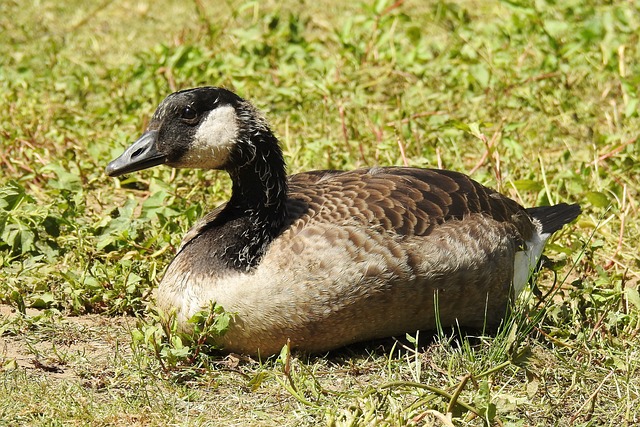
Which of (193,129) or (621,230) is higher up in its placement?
(193,129)

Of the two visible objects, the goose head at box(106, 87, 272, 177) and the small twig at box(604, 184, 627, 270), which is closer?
the goose head at box(106, 87, 272, 177)

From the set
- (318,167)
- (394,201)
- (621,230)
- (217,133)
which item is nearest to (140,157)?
(217,133)

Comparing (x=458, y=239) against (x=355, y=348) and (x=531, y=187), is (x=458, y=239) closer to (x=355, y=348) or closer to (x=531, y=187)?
(x=355, y=348)

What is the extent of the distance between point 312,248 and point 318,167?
232 cm

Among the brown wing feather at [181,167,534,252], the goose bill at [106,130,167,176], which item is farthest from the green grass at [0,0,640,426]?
the goose bill at [106,130,167,176]

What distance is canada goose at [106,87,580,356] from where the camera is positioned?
478cm

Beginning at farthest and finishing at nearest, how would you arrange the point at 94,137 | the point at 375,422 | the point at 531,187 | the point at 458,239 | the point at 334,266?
the point at 94,137 < the point at 531,187 < the point at 458,239 < the point at 334,266 < the point at 375,422

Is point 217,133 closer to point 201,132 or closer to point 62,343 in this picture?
point 201,132

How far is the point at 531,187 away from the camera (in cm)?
645

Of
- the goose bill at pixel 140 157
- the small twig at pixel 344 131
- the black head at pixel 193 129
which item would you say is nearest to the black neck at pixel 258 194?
the black head at pixel 193 129

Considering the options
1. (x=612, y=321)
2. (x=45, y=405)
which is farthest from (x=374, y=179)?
(x=45, y=405)

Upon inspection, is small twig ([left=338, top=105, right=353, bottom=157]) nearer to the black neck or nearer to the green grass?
the green grass

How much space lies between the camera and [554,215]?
5.89 meters

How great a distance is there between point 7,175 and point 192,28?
11.1ft
